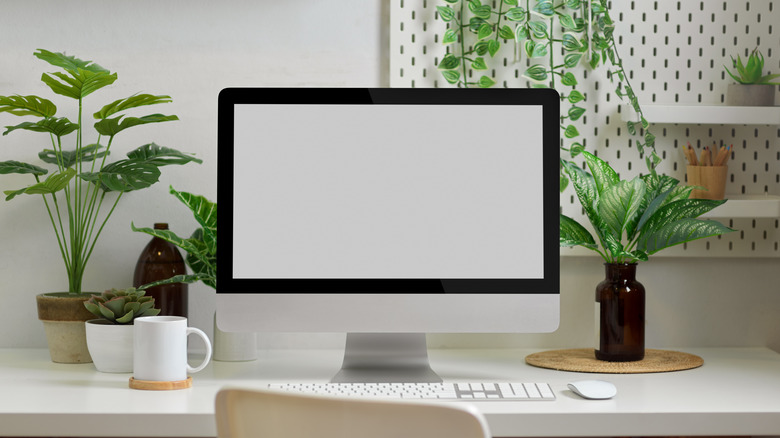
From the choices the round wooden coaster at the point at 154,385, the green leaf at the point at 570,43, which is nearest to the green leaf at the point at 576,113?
the green leaf at the point at 570,43

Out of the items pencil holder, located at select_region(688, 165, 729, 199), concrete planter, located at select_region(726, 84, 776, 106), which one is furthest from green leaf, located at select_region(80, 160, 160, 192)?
concrete planter, located at select_region(726, 84, 776, 106)

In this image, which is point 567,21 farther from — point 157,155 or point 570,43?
point 157,155

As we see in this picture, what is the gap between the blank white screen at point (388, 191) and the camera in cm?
140

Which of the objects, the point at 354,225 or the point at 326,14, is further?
the point at 326,14

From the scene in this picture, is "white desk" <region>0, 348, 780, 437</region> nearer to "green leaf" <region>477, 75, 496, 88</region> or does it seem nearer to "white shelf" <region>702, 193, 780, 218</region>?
"white shelf" <region>702, 193, 780, 218</region>

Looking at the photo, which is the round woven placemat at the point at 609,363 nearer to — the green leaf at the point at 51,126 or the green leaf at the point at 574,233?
the green leaf at the point at 574,233

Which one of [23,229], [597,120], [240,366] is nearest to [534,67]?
[597,120]

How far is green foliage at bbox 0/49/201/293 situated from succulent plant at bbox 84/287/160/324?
18cm

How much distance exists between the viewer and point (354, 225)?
4.61 feet

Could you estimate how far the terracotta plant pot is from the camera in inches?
61.3

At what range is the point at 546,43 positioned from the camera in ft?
5.90

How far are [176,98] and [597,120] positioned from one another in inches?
37.0

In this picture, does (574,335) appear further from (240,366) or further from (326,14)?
(326,14)

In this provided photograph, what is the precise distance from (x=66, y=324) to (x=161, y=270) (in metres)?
0.21
